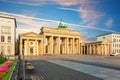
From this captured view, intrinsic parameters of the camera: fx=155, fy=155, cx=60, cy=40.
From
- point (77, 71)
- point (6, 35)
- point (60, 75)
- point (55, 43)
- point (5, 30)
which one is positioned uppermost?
point (5, 30)

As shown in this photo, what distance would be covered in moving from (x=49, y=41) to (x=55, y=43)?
26.6ft

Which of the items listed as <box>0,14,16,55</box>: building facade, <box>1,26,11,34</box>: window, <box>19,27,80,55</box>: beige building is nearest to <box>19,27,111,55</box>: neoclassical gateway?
<box>19,27,80,55</box>: beige building

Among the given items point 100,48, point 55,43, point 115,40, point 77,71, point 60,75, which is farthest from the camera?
point 115,40

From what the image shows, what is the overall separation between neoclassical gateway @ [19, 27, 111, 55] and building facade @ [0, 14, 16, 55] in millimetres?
12593

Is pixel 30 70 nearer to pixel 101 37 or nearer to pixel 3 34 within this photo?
pixel 3 34

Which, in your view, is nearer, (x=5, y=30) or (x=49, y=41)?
(x=5, y=30)

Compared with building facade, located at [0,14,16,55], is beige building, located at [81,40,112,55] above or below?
below

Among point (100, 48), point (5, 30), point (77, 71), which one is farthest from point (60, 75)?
point (100, 48)

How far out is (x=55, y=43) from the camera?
114750 millimetres

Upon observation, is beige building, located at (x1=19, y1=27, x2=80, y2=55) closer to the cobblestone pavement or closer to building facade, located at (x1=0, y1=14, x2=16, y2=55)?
building facade, located at (x1=0, y1=14, x2=16, y2=55)

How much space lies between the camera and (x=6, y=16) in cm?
7269

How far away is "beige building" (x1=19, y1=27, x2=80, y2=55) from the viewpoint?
91.9m

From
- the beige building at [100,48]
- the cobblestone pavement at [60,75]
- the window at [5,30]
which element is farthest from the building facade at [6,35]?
the beige building at [100,48]

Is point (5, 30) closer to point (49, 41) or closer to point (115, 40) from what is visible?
point (49, 41)
